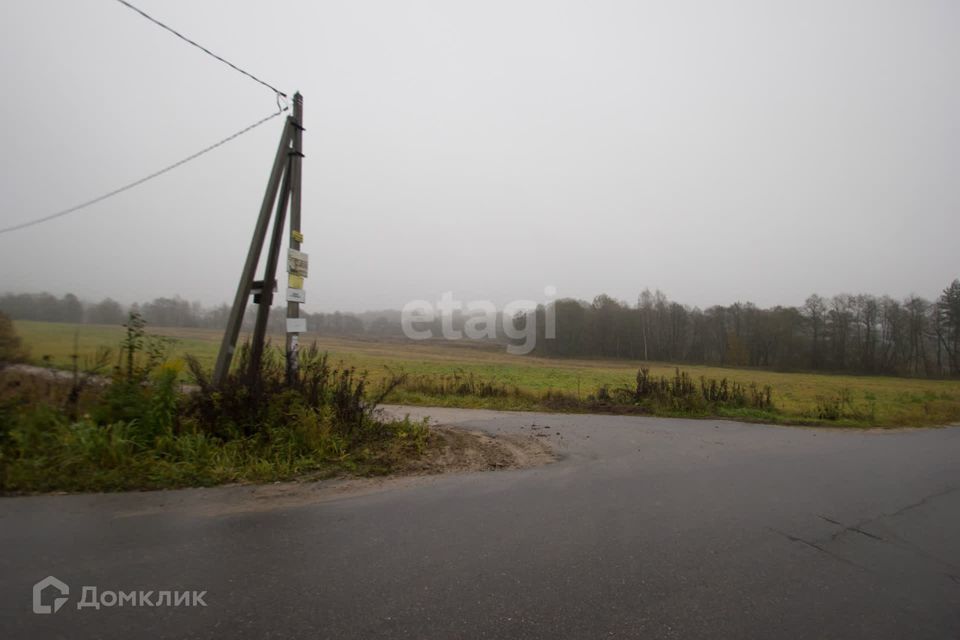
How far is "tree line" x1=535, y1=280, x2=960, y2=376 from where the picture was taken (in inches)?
2542

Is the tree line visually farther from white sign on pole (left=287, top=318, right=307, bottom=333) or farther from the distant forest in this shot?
white sign on pole (left=287, top=318, right=307, bottom=333)

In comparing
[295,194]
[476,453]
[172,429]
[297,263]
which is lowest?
[476,453]

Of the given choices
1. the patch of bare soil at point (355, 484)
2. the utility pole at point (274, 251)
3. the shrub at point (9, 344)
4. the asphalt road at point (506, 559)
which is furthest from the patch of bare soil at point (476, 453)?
the shrub at point (9, 344)

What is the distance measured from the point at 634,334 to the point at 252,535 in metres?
82.7

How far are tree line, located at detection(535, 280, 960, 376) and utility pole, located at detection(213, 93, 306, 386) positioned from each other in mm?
75086

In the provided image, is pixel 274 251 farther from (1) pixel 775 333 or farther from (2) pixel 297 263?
(1) pixel 775 333

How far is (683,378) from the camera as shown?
1462 centimetres

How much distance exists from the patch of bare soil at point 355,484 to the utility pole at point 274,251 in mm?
2293

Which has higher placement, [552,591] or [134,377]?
[134,377]

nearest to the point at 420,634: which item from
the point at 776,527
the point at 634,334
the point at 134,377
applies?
the point at 776,527

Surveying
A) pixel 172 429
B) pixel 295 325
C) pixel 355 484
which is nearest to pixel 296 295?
pixel 295 325

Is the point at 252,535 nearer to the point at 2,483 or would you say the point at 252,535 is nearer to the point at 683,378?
the point at 2,483

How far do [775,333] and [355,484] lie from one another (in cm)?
8393

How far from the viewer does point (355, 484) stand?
4.96 m
